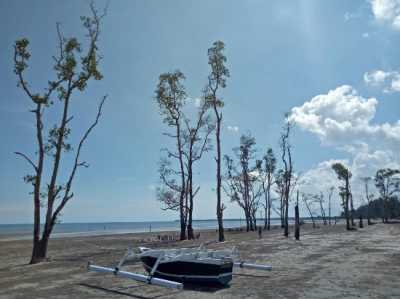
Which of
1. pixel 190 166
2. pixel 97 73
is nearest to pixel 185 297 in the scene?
pixel 97 73

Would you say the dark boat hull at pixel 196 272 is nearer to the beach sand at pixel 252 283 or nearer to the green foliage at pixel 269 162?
the beach sand at pixel 252 283

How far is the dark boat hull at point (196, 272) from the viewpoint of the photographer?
9344 mm

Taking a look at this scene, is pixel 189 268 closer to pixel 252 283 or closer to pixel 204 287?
pixel 204 287

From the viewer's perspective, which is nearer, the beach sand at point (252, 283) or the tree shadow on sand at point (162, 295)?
the beach sand at point (252, 283)

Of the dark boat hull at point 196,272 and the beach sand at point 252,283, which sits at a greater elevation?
the dark boat hull at point 196,272

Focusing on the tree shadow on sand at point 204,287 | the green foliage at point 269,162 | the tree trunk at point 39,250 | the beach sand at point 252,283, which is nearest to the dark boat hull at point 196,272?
the tree shadow on sand at point 204,287

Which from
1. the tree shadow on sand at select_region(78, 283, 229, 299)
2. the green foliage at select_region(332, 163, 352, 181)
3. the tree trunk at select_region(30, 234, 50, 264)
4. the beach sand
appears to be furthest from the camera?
the green foliage at select_region(332, 163, 352, 181)

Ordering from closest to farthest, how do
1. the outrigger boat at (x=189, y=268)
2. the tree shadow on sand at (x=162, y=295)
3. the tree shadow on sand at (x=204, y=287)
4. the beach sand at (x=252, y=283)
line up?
the beach sand at (x=252, y=283), the tree shadow on sand at (x=162, y=295), the tree shadow on sand at (x=204, y=287), the outrigger boat at (x=189, y=268)

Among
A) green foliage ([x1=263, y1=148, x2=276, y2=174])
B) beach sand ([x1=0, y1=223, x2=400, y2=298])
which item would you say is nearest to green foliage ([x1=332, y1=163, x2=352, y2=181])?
green foliage ([x1=263, y1=148, x2=276, y2=174])

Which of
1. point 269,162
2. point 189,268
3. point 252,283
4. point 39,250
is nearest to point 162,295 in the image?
point 189,268

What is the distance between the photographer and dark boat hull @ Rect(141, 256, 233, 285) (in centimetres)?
934

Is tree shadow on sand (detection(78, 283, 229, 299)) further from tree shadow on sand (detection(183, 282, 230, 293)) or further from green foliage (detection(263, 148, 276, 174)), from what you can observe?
green foliage (detection(263, 148, 276, 174))

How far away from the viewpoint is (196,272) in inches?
376

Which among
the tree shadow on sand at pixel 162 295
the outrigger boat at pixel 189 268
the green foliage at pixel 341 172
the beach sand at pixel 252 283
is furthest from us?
the green foliage at pixel 341 172
